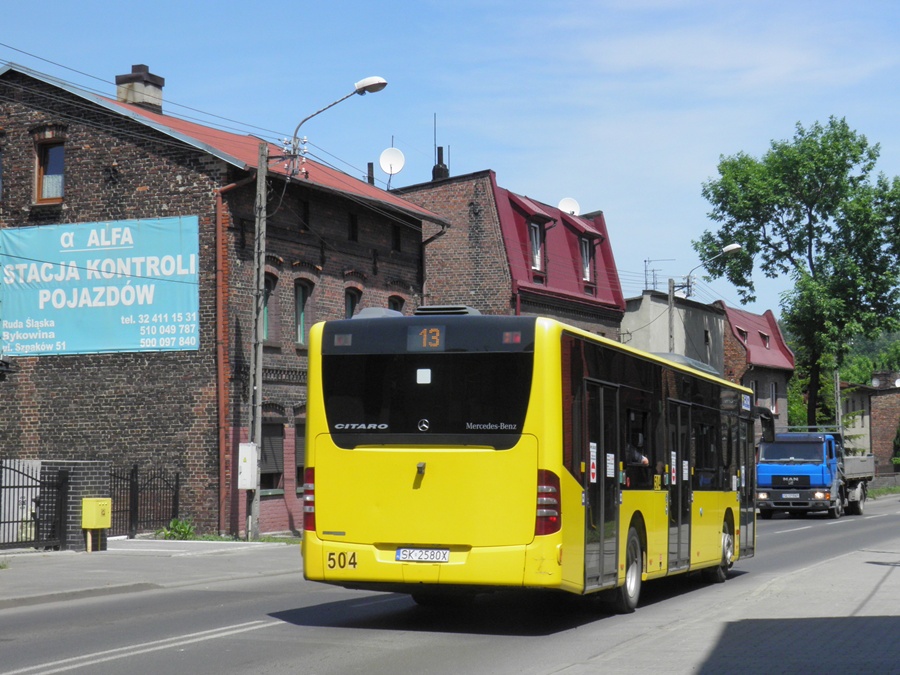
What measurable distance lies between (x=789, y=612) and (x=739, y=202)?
49.4m

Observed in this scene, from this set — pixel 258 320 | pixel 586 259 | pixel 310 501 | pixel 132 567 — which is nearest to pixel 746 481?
pixel 132 567

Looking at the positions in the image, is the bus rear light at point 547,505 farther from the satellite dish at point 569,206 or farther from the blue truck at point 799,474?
the satellite dish at point 569,206

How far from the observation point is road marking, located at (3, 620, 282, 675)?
9.90m

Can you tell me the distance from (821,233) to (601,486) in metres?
50.3

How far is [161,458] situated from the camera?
99.8ft

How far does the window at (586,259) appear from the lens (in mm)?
49406

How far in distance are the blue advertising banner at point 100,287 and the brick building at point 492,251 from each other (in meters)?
11.6

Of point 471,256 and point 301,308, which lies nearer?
point 301,308

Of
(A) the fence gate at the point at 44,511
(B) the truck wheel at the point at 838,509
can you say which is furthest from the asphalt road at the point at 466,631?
(B) the truck wheel at the point at 838,509

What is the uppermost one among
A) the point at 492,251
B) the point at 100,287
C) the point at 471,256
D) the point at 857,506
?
the point at 492,251

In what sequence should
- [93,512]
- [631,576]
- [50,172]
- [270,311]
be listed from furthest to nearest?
1. [50,172]
2. [270,311]
3. [93,512]
4. [631,576]

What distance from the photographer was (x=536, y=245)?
4572 centimetres

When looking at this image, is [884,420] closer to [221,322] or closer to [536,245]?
[536,245]

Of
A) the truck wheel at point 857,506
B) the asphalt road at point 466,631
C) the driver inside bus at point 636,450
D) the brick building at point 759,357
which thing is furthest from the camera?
the brick building at point 759,357
